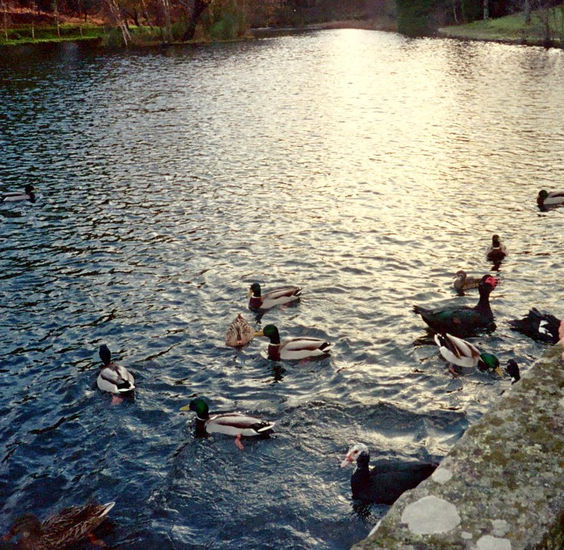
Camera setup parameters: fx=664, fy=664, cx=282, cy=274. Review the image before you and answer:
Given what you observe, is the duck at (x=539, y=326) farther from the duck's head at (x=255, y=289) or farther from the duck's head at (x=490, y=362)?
the duck's head at (x=255, y=289)

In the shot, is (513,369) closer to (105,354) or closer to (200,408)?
(200,408)

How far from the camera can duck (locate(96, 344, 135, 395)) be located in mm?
13641

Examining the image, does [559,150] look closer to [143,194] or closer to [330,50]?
[143,194]

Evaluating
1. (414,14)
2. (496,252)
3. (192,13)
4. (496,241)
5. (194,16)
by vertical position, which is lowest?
(496,252)

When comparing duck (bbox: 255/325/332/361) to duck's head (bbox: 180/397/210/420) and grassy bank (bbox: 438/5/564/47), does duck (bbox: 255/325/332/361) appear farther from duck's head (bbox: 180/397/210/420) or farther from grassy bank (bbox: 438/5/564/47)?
grassy bank (bbox: 438/5/564/47)

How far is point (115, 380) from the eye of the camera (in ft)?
44.8

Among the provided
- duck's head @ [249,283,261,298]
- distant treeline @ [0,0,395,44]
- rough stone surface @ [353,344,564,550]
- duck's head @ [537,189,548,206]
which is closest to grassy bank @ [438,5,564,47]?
distant treeline @ [0,0,395,44]

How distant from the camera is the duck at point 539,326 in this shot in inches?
581

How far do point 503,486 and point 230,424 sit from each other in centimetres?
851

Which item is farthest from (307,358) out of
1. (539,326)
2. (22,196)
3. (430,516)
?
(22,196)

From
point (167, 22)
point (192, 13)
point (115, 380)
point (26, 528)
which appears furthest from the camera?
point (192, 13)

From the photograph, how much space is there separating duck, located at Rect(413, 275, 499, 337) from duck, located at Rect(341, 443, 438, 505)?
222 inches

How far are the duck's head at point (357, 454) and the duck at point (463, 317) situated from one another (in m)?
5.61

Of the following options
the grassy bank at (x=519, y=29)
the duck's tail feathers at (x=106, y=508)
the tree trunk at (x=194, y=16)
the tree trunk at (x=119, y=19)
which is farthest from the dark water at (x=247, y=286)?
the tree trunk at (x=194, y=16)
